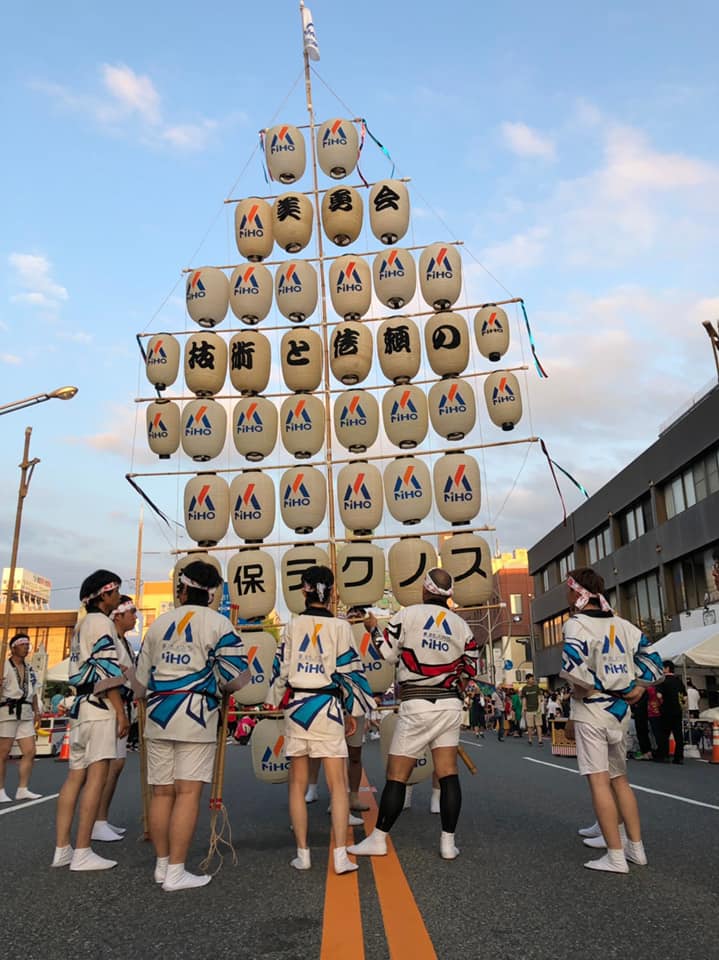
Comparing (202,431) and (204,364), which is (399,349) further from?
(202,431)

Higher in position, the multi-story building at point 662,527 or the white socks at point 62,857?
the multi-story building at point 662,527

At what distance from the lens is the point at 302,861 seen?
452cm

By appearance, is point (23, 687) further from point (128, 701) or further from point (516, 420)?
point (516, 420)

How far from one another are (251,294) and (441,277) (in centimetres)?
295

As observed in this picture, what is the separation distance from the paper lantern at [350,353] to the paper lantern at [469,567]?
2.83 metres

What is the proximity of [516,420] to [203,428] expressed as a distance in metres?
4.99

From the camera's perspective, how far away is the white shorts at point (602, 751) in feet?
15.4

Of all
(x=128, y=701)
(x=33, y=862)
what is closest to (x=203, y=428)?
(x=128, y=701)

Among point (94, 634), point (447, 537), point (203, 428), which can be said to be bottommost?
point (94, 634)

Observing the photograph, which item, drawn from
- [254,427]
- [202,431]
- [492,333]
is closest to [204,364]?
[202,431]

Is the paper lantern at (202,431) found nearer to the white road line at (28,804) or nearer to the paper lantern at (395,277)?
the paper lantern at (395,277)

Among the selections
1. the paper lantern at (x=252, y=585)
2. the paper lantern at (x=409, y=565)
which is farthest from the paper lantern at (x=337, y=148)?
the paper lantern at (x=252, y=585)

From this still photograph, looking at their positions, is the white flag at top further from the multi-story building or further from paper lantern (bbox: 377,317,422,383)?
the multi-story building

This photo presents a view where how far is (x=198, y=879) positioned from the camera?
4.18m
